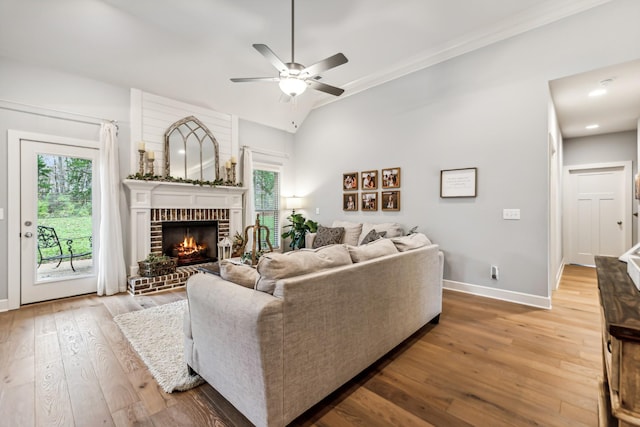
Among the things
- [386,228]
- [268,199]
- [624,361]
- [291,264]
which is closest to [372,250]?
[291,264]

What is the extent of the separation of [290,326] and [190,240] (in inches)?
160

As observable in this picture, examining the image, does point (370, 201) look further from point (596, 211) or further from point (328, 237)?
point (596, 211)

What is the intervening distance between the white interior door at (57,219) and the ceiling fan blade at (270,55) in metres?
2.90

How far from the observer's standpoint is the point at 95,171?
12.6 feet

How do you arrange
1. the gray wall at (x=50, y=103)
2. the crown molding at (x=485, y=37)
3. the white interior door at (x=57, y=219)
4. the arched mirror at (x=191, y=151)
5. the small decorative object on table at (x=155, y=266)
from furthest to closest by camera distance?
the arched mirror at (x=191, y=151), the small decorative object on table at (x=155, y=266), the white interior door at (x=57, y=219), the gray wall at (x=50, y=103), the crown molding at (x=485, y=37)

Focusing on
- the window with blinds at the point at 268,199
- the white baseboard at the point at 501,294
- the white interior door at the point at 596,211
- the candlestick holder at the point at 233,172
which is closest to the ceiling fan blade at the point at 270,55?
the candlestick holder at the point at 233,172

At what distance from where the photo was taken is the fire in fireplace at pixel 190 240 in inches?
184

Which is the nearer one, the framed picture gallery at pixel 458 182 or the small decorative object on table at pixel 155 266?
the framed picture gallery at pixel 458 182

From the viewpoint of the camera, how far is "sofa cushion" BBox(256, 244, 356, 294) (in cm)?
149

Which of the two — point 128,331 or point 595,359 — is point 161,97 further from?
point 595,359

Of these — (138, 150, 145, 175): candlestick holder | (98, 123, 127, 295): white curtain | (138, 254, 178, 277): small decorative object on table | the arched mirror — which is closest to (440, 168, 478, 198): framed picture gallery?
the arched mirror

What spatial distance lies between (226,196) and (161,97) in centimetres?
184

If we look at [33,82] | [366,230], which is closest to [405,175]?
[366,230]

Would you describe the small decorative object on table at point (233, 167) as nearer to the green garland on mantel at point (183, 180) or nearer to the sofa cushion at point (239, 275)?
the green garland on mantel at point (183, 180)
